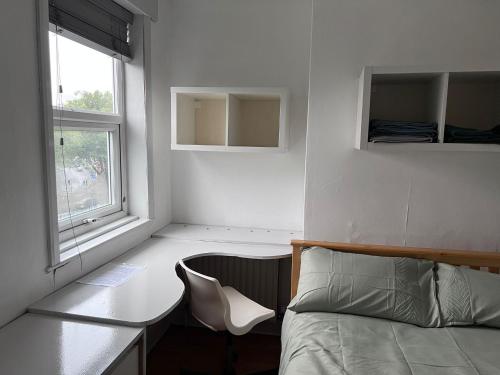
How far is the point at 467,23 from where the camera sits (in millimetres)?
1993

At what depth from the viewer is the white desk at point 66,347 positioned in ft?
4.00

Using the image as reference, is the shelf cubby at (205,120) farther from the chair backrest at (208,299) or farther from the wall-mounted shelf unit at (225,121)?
the chair backrest at (208,299)

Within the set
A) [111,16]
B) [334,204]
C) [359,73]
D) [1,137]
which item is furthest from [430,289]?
[111,16]

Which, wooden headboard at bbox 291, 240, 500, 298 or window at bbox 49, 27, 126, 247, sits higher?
window at bbox 49, 27, 126, 247

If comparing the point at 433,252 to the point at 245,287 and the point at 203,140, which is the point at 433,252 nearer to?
the point at 245,287

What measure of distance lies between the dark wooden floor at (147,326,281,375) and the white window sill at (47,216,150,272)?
0.92 m

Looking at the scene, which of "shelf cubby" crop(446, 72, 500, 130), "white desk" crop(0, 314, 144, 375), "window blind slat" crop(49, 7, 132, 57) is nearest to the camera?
"white desk" crop(0, 314, 144, 375)

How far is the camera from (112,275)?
1915mm

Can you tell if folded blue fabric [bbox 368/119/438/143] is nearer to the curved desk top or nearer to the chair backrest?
the curved desk top

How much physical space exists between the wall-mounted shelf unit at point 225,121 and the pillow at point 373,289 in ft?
2.90

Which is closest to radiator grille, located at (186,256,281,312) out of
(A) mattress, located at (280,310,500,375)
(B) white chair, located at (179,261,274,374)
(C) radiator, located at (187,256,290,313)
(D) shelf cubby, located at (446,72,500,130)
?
(C) radiator, located at (187,256,290,313)

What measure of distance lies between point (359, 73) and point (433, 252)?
3.64 ft

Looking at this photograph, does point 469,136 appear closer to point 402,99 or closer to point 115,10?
point 402,99

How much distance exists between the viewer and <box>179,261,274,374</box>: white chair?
1849 mm
